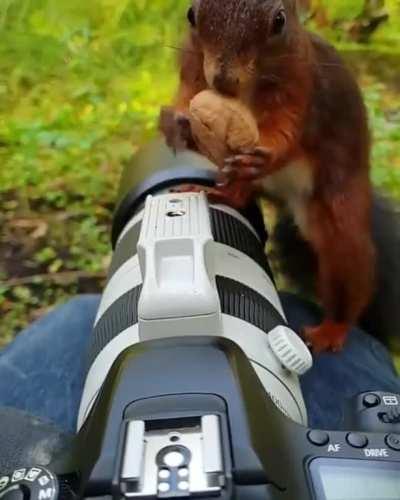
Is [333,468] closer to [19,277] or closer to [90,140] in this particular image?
[19,277]

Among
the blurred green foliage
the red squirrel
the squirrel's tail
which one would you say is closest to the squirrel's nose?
the red squirrel

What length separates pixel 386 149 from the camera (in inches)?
75.2

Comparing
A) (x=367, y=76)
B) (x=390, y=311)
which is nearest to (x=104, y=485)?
(x=390, y=311)

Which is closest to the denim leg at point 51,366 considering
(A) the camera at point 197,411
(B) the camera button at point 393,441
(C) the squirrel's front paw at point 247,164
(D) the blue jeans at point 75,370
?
(D) the blue jeans at point 75,370

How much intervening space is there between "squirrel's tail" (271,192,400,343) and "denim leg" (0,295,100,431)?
0.27 metres

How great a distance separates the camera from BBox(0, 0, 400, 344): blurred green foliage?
1.77 meters

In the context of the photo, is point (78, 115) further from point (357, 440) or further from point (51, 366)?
point (357, 440)

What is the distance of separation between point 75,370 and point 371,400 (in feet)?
1.36

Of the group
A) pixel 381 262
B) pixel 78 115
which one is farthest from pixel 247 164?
pixel 78 115

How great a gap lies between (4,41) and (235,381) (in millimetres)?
1783

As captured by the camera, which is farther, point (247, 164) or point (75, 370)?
point (75, 370)

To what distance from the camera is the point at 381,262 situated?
1.29 meters

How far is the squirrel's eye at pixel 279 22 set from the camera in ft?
2.95

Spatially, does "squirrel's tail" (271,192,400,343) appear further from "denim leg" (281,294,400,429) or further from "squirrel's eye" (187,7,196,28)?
"squirrel's eye" (187,7,196,28)
